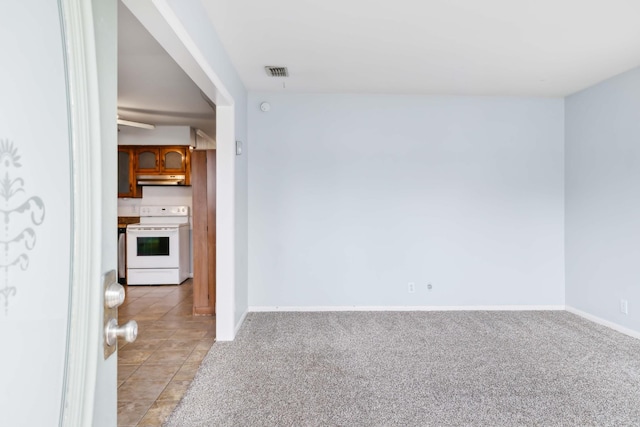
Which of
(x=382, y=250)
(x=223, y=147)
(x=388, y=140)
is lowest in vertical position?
(x=382, y=250)

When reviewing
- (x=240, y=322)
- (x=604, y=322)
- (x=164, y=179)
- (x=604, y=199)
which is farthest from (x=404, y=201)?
(x=164, y=179)

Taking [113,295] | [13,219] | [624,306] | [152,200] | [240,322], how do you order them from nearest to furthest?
[13,219] → [113,295] → [624,306] → [240,322] → [152,200]

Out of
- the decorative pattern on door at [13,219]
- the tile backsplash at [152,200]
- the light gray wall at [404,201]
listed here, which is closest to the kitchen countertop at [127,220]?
the tile backsplash at [152,200]

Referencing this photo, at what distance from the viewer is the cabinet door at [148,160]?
5691 millimetres

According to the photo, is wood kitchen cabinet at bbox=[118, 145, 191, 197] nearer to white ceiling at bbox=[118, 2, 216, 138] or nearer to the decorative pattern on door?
white ceiling at bbox=[118, 2, 216, 138]

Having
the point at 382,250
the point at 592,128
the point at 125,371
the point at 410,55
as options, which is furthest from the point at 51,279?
the point at 592,128

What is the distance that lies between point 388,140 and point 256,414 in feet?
10.5

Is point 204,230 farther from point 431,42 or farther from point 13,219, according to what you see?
point 13,219

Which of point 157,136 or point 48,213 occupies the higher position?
point 157,136

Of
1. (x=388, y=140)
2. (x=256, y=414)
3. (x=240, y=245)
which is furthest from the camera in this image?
(x=388, y=140)

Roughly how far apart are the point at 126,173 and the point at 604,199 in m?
6.63

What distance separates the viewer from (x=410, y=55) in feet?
10.1

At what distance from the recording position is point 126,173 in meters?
5.71

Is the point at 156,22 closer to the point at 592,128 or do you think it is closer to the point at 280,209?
the point at 280,209
